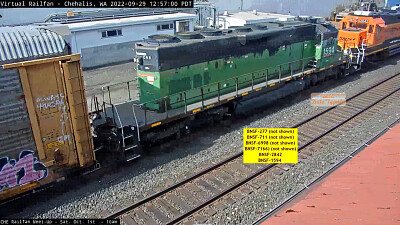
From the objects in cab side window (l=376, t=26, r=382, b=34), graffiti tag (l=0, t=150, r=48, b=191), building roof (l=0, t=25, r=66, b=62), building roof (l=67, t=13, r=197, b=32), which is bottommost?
graffiti tag (l=0, t=150, r=48, b=191)

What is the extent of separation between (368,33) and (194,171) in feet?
59.4

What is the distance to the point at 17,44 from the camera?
743 centimetres

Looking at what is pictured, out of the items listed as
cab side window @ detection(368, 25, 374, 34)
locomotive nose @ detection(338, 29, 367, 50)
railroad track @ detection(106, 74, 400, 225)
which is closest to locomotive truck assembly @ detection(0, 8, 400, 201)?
locomotive nose @ detection(338, 29, 367, 50)

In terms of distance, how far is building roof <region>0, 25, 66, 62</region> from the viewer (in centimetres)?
726

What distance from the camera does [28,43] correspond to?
7562mm

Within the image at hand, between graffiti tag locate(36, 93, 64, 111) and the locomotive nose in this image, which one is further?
the locomotive nose

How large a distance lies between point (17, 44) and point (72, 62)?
4.01 ft

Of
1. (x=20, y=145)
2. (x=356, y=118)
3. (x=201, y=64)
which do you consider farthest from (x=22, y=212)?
(x=356, y=118)

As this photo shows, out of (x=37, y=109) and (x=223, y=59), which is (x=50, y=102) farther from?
(x=223, y=59)

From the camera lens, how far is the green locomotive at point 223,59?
1162 centimetres

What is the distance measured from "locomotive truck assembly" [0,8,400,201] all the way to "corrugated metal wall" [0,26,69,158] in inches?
0.8

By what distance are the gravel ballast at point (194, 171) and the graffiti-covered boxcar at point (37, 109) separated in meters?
0.87

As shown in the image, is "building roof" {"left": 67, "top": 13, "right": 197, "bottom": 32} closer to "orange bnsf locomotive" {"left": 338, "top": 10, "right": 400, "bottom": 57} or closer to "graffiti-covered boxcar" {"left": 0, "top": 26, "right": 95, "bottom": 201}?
"orange bnsf locomotive" {"left": 338, "top": 10, "right": 400, "bottom": 57}

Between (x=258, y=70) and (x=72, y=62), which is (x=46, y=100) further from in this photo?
(x=258, y=70)
